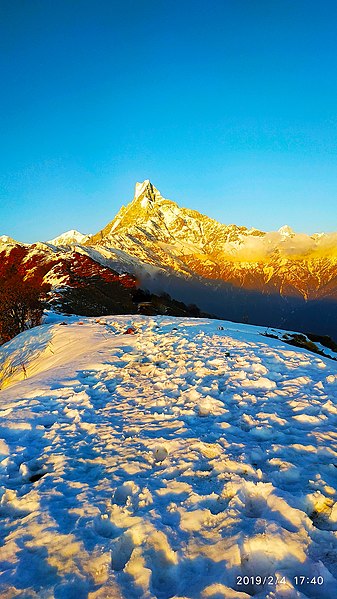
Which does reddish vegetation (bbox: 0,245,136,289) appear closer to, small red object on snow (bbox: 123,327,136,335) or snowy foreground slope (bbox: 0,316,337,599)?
small red object on snow (bbox: 123,327,136,335)

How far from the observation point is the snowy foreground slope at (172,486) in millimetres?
3020

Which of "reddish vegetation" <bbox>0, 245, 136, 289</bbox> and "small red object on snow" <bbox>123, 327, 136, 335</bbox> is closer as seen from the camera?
"small red object on snow" <bbox>123, 327, 136, 335</bbox>

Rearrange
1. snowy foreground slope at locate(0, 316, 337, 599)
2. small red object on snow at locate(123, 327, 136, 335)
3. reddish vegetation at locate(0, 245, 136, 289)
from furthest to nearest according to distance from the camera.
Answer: reddish vegetation at locate(0, 245, 136, 289), small red object on snow at locate(123, 327, 136, 335), snowy foreground slope at locate(0, 316, 337, 599)

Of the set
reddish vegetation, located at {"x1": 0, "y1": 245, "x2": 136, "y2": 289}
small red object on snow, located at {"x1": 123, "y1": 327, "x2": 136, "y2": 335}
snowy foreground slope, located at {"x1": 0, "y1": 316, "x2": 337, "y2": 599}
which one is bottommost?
snowy foreground slope, located at {"x1": 0, "y1": 316, "x2": 337, "y2": 599}

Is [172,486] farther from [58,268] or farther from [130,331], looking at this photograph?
[58,268]

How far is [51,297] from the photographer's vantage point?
38875mm

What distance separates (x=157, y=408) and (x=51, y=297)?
114 feet

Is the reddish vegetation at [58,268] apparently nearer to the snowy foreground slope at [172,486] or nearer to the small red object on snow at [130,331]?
the small red object on snow at [130,331]

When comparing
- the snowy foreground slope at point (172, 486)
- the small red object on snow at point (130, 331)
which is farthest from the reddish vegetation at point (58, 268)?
the snowy foreground slope at point (172, 486)

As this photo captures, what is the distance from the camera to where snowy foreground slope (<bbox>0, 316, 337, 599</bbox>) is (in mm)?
3020

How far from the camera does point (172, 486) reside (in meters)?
4.30

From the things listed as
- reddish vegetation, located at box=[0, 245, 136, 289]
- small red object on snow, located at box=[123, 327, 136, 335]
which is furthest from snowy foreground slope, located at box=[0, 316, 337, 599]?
reddish vegetation, located at box=[0, 245, 136, 289]

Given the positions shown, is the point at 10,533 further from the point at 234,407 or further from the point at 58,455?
the point at 234,407

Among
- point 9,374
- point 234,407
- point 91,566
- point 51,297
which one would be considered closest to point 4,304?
point 9,374
